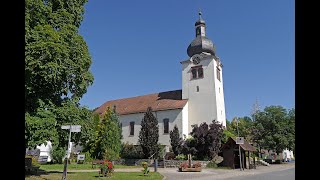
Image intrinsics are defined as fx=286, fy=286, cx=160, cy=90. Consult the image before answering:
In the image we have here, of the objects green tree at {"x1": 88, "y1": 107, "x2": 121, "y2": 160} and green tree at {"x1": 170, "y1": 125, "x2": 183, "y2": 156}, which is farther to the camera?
green tree at {"x1": 170, "y1": 125, "x2": 183, "y2": 156}

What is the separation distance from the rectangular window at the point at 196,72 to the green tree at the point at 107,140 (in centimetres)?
1563

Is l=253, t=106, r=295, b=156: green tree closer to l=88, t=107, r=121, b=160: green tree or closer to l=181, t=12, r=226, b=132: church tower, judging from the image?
l=181, t=12, r=226, b=132: church tower

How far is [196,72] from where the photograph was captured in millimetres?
46938

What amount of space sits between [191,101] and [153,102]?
726 cm

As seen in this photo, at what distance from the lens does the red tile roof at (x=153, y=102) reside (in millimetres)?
46116

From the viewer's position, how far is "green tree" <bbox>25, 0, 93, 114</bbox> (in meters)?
14.2

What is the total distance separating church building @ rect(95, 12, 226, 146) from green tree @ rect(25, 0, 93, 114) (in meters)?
26.7

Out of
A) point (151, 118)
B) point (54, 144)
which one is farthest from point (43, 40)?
point (151, 118)

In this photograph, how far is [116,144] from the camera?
3747 centimetres

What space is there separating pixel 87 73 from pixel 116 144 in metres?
19.8

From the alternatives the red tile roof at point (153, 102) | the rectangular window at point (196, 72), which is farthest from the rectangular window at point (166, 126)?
the rectangular window at point (196, 72)

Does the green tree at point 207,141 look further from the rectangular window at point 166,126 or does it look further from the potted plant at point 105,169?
the potted plant at point 105,169

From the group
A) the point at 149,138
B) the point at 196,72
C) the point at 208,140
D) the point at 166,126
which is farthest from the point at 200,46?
the point at 149,138

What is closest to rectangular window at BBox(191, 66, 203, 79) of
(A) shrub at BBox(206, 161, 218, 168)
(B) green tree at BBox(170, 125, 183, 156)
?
(B) green tree at BBox(170, 125, 183, 156)
